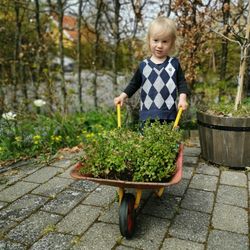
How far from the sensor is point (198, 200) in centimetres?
320

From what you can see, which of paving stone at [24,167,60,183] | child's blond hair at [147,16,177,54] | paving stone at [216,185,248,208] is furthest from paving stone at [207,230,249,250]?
paving stone at [24,167,60,183]

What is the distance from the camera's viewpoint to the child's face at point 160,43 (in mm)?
3229

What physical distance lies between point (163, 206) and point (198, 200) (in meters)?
0.37

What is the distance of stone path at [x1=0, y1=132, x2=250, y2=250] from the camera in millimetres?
2541

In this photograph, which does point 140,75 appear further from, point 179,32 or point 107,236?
point 179,32

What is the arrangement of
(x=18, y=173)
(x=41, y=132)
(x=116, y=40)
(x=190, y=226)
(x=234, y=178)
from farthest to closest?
(x=116, y=40) → (x=41, y=132) → (x=18, y=173) → (x=234, y=178) → (x=190, y=226)

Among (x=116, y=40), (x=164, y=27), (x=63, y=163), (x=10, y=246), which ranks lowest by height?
(x=10, y=246)

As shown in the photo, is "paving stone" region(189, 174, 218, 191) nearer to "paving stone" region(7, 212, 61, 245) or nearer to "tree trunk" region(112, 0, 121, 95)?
"paving stone" region(7, 212, 61, 245)

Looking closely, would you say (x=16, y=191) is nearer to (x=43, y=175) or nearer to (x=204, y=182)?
(x=43, y=175)

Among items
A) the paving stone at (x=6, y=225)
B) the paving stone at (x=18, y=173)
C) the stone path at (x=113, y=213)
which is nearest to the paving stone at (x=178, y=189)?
the stone path at (x=113, y=213)

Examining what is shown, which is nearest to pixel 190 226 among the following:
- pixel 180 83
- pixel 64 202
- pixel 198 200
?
pixel 198 200

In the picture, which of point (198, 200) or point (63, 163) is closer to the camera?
point (198, 200)

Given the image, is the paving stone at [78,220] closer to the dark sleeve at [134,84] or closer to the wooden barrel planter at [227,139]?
the dark sleeve at [134,84]

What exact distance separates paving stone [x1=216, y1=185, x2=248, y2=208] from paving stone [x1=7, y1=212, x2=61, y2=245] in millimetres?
1562
